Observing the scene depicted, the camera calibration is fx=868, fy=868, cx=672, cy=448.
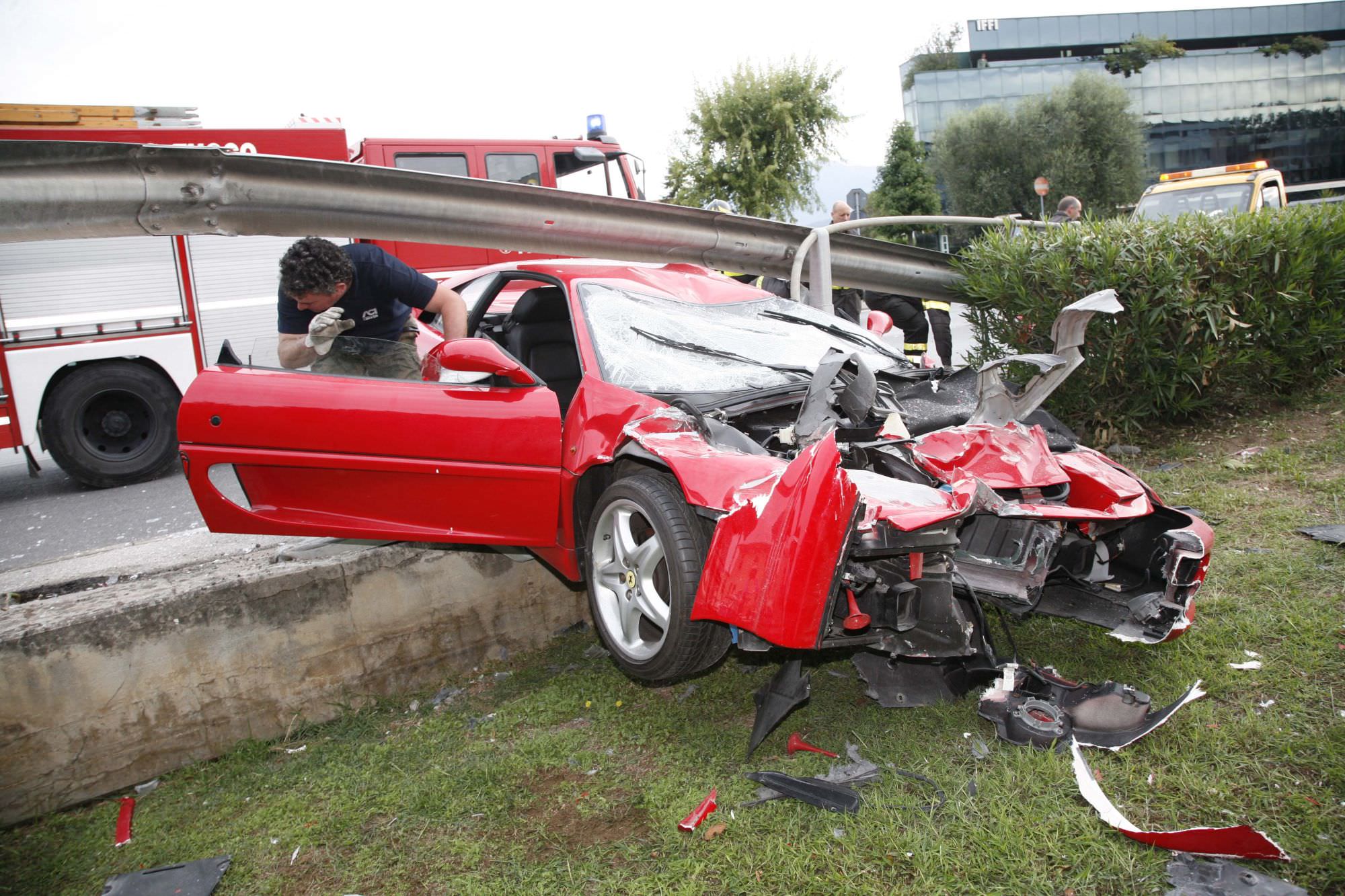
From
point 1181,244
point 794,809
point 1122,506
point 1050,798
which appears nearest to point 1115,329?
point 1181,244

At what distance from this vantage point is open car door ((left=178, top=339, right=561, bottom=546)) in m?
3.36

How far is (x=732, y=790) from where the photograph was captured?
265 centimetres

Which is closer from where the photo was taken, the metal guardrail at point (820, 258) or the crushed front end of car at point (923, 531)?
the crushed front end of car at point (923, 531)

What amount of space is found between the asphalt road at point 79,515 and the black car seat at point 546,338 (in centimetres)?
245

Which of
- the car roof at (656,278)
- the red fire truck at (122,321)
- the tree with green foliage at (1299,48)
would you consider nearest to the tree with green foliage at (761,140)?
the red fire truck at (122,321)

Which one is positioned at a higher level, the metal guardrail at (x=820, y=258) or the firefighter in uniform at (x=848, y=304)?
the metal guardrail at (x=820, y=258)

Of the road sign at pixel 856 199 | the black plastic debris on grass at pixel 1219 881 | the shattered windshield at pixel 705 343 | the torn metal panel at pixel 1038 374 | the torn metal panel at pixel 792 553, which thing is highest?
the road sign at pixel 856 199

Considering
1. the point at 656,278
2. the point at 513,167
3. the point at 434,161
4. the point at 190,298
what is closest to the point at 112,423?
the point at 190,298

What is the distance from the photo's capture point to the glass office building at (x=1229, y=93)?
56.8m

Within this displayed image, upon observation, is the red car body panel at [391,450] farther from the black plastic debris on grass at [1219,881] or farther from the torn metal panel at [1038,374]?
the black plastic debris on grass at [1219,881]

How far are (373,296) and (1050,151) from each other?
124ft

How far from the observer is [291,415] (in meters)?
3.41

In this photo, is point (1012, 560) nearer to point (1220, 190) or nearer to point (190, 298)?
point (190, 298)

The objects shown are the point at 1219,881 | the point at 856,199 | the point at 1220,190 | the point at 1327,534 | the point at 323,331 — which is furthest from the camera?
the point at 1220,190
